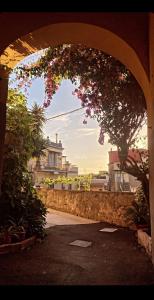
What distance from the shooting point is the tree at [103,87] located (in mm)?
6113

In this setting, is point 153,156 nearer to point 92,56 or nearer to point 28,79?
point 92,56


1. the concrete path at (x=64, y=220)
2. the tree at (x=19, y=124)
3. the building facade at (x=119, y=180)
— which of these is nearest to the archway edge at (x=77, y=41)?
the tree at (x=19, y=124)

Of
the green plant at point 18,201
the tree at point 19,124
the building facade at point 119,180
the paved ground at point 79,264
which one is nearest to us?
the paved ground at point 79,264

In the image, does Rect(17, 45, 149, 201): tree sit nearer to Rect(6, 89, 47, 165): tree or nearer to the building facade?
Rect(6, 89, 47, 165): tree

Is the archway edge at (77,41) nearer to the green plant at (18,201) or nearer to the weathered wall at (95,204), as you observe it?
the green plant at (18,201)

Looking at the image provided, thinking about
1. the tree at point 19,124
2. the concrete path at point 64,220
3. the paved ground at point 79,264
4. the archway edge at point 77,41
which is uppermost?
the archway edge at point 77,41

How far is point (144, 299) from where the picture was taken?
2.91 metres

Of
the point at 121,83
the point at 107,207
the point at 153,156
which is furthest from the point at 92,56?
the point at 107,207

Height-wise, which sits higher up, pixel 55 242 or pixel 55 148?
pixel 55 148

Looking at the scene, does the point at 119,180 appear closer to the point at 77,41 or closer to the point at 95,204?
the point at 95,204

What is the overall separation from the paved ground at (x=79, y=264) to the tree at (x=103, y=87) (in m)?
1.53

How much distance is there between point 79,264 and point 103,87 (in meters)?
3.78

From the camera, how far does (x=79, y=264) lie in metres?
4.78

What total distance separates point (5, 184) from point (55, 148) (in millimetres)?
31732
